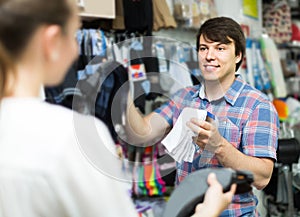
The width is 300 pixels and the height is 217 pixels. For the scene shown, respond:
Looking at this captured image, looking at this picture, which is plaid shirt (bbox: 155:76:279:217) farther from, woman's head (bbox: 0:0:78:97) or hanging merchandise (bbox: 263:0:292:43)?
hanging merchandise (bbox: 263:0:292:43)

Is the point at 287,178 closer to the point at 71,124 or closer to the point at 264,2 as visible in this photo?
the point at 264,2

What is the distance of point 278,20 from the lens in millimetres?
4449

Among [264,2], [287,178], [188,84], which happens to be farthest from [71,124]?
[264,2]

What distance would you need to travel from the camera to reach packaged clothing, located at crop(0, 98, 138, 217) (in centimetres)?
64

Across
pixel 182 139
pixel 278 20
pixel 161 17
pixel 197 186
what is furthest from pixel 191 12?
pixel 197 186

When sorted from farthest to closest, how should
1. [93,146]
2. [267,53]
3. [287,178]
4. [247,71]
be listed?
[267,53], [247,71], [287,178], [93,146]

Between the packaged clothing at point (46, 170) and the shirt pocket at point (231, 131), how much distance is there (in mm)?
749

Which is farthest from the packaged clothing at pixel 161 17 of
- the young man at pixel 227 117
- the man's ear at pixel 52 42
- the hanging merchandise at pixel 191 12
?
the man's ear at pixel 52 42

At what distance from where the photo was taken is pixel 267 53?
4020mm

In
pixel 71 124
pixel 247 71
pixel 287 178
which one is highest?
pixel 71 124

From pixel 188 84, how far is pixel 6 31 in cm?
87

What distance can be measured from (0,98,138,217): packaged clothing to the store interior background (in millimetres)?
1528

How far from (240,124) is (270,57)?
9.42ft

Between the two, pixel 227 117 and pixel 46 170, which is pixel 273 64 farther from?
pixel 46 170
